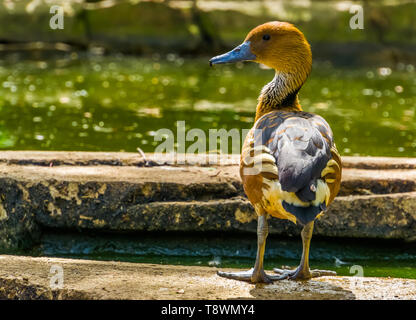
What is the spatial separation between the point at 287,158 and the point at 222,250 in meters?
1.42

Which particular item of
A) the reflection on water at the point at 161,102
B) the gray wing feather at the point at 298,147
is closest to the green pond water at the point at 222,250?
the gray wing feather at the point at 298,147

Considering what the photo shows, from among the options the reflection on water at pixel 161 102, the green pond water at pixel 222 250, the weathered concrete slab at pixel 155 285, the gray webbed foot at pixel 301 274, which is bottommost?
the green pond water at pixel 222 250

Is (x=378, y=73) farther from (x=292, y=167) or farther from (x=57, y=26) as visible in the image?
(x=292, y=167)

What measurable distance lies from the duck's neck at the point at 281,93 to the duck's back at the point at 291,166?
48cm

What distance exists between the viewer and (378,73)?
45.5 feet

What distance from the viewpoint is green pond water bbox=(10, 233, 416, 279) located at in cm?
453

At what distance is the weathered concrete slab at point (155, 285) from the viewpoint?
3.43 metres

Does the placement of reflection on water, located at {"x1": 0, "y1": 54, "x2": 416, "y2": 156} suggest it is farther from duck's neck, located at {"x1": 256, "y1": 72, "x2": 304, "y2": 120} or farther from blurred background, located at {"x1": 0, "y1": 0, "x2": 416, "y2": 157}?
duck's neck, located at {"x1": 256, "y1": 72, "x2": 304, "y2": 120}

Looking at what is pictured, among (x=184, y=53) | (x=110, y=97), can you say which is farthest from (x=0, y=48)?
(x=110, y=97)

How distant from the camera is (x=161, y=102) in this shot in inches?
386
